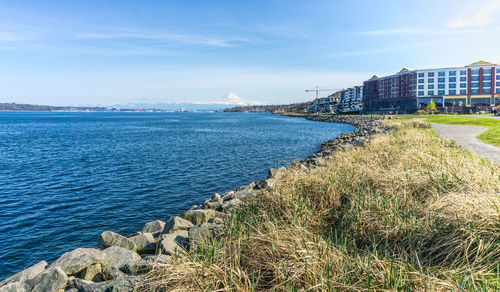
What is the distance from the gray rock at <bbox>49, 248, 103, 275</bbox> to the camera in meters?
6.41

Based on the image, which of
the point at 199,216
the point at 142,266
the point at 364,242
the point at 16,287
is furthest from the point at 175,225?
the point at 364,242

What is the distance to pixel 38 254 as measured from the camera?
10211 millimetres

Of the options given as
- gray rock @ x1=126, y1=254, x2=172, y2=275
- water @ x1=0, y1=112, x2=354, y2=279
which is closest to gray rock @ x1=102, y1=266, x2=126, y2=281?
gray rock @ x1=126, y1=254, x2=172, y2=275

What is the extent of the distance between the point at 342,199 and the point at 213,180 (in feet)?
41.7

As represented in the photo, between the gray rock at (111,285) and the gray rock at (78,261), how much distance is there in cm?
45

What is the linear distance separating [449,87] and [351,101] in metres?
73.1

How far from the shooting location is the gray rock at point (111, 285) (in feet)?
16.9

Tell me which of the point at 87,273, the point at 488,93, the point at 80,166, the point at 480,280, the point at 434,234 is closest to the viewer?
the point at 480,280

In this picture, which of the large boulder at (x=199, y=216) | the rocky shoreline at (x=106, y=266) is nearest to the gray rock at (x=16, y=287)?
the rocky shoreline at (x=106, y=266)

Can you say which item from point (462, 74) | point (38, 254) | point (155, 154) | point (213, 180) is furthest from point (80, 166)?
point (462, 74)

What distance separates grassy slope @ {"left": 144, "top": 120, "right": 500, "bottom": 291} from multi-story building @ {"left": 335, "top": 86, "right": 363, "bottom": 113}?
162619 mm

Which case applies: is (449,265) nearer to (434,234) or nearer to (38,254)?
(434,234)

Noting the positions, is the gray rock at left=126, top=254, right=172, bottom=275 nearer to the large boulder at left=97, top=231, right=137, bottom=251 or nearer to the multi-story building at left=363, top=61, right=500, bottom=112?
the large boulder at left=97, top=231, right=137, bottom=251

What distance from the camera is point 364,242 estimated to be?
6176 millimetres
